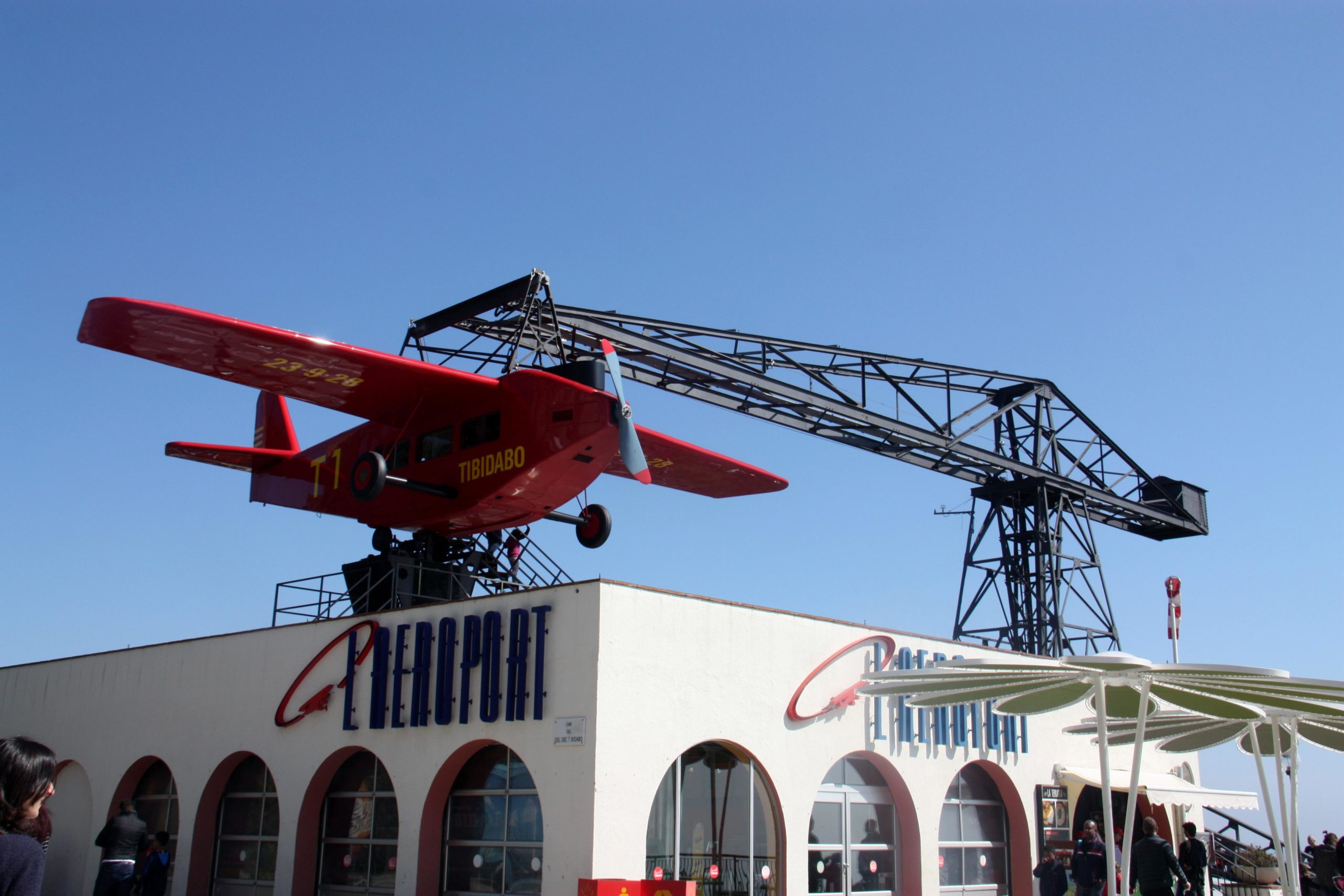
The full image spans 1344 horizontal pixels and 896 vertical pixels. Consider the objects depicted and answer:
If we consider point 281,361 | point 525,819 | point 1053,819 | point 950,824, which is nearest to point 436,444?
point 281,361

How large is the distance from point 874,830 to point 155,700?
35.7 feet

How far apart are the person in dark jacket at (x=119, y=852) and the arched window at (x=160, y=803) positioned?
3.60m

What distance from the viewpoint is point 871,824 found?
15.0 m

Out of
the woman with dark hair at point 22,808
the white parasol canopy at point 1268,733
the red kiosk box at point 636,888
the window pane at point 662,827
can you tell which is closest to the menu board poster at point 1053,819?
the white parasol canopy at point 1268,733

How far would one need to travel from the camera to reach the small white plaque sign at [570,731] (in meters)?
11.8

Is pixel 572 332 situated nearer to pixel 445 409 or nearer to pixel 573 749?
pixel 445 409

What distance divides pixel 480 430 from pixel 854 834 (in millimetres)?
7840

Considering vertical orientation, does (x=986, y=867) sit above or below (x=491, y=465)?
below

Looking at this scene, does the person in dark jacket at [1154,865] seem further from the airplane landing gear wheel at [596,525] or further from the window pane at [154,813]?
the window pane at [154,813]

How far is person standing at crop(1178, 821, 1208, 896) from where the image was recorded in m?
14.0

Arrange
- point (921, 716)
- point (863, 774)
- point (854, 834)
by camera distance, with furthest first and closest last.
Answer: point (921, 716) → point (863, 774) → point (854, 834)

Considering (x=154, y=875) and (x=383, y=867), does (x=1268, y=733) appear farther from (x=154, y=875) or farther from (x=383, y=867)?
(x=154, y=875)

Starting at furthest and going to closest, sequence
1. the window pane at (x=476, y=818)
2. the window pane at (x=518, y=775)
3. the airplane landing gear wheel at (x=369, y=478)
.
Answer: the airplane landing gear wheel at (x=369, y=478)
the window pane at (x=476, y=818)
the window pane at (x=518, y=775)

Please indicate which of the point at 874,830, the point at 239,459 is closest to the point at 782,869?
the point at 874,830
